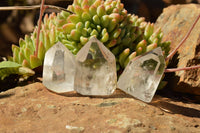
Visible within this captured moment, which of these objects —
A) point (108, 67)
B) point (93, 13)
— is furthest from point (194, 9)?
point (108, 67)

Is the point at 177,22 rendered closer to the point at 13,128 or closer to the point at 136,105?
the point at 136,105

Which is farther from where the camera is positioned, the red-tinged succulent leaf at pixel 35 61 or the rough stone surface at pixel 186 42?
the rough stone surface at pixel 186 42

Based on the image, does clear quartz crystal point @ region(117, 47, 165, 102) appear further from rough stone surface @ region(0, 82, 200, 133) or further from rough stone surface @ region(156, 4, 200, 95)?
rough stone surface @ region(156, 4, 200, 95)

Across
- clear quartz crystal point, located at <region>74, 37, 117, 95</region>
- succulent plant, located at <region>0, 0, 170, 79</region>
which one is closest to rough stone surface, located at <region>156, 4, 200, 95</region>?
succulent plant, located at <region>0, 0, 170, 79</region>

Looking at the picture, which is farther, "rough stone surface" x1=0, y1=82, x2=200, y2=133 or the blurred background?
the blurred background

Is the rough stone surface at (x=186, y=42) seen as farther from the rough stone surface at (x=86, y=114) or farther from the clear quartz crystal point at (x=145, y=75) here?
the clear quartz crystal point at (x=145, y=75)

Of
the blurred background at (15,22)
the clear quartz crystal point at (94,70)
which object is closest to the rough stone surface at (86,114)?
the clear quartz crystal point at (94,70)
